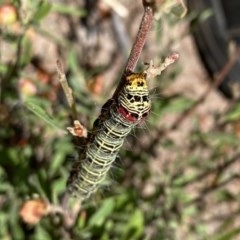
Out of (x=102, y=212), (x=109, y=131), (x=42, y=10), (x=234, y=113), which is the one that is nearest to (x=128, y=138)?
(x=234, y=113)

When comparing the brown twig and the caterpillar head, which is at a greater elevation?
the brown twig

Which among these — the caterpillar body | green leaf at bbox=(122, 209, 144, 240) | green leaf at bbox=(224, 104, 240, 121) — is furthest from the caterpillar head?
green leaf at bbox=(224, 104, 240, 121)

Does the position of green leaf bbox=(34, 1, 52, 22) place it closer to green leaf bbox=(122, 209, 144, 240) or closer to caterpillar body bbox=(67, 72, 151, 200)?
caterpillar body bbox=(67, 72, 151, 200)

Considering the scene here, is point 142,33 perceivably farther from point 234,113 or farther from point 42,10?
point 234,113

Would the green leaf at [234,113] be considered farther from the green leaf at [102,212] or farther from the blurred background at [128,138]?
the green leaf at [102,212]

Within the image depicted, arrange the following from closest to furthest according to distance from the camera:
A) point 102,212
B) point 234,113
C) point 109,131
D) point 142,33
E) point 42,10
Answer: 1. point 142,33
2. point 109,131
3. point 42,10
4. point 102,212
5. point 234,113

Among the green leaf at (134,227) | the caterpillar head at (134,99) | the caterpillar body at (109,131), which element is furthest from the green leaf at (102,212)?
the caterpillar head at (134,99)
